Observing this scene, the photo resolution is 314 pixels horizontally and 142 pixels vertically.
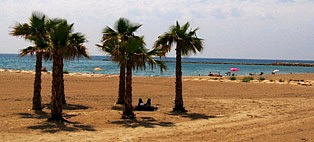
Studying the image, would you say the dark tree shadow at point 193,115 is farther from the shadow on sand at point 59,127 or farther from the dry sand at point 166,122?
the shadow on sand at point 59,127

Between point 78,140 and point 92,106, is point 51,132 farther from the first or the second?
point 92,106

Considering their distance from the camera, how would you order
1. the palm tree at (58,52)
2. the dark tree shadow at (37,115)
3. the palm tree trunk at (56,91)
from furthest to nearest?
the dark tree shadow at (37,115), the palm tree trunk at (56,91), the palm tree at (58,52)

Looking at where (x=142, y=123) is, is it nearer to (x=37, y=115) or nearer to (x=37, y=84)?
(x=37, y=115)

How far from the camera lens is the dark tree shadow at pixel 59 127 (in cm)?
1312

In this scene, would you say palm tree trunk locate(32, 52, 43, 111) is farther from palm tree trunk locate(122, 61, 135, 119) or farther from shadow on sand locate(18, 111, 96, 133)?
palm tree trunk locate(122, 61, 135, 119)

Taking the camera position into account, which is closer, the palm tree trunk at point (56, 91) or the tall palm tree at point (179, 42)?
the palm tree trunk at point (56, 91)

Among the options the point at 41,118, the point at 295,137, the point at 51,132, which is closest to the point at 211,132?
the point at 295,137

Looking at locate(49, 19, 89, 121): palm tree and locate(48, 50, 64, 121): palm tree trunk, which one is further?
locate(48, 50, 64, 121): palm tree trunk

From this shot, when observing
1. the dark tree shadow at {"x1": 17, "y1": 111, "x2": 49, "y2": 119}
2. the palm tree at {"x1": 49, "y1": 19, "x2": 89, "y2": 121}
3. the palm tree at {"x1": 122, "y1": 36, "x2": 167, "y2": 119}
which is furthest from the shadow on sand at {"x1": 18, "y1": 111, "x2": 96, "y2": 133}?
the palm tree at {"x1": 122, "y1": 36, "x2": 167, "y2": 119}

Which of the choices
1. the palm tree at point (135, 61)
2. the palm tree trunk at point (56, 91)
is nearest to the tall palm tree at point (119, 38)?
the palm tree at point (135, 61)

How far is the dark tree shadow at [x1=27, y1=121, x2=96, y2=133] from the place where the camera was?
1312cm

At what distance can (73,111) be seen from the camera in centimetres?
1800

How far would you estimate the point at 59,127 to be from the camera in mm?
13531

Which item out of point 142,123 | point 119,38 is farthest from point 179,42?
point 142,123
